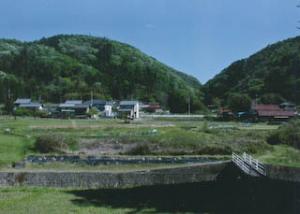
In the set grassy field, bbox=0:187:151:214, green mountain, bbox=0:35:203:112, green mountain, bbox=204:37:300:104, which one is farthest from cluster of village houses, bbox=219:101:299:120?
grassy field, bbox=0:187:151:214

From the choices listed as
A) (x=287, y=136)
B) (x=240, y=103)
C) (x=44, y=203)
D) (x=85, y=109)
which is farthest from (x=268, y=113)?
(x=44, y=203)

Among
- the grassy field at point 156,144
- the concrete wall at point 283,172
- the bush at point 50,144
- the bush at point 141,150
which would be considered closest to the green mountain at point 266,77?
the grassy field at point 156,144

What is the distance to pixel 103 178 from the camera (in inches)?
1154

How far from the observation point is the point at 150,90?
14512cm

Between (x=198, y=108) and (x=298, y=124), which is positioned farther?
(x=198, y=108)

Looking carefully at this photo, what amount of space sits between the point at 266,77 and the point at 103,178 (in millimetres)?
81309

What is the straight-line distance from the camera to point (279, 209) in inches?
800

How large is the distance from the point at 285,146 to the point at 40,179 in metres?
24.0

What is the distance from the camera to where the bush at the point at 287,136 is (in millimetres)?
47312

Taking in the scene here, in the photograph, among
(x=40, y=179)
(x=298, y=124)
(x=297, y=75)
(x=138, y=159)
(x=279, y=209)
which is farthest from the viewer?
(x=297, y=75)

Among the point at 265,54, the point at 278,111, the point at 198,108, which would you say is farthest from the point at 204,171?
the point at 265,54

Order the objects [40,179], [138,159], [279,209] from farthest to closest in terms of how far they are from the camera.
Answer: [138,159]
[40,179]
[279,209]

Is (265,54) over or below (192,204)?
over

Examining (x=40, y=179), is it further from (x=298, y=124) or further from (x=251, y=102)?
(x=251, y=102)
